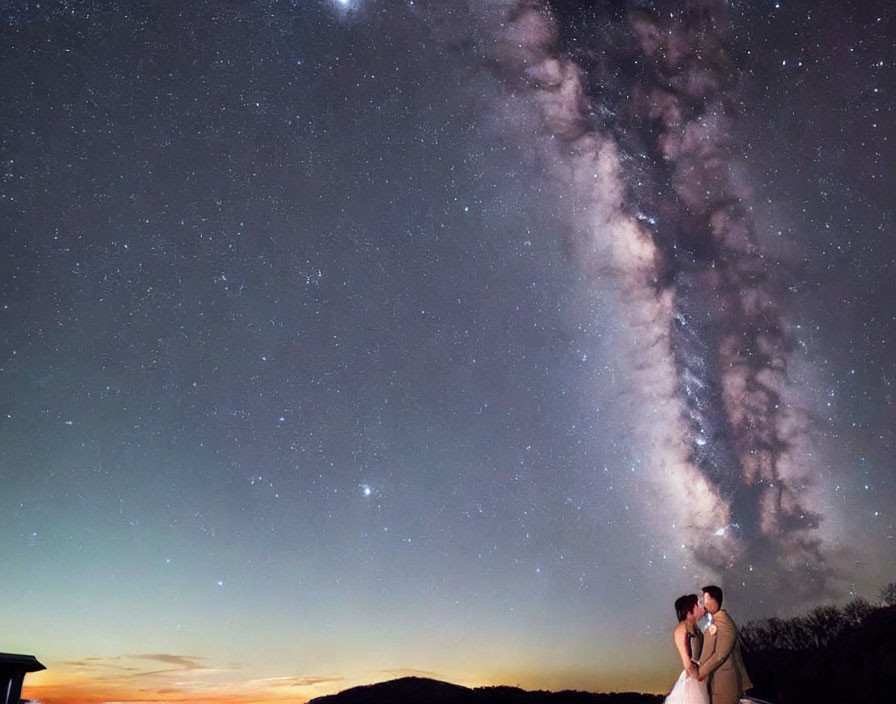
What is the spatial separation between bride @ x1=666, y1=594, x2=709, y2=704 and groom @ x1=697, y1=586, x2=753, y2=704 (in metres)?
0.09

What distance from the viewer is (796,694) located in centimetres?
2425

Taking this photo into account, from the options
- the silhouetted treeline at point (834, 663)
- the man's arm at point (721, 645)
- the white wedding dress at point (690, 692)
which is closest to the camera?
the man's arm at point (721, 645)

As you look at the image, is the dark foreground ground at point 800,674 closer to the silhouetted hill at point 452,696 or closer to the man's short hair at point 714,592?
the silhouetted hill at point 452,696

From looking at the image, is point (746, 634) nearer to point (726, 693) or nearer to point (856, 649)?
point (856, 649)

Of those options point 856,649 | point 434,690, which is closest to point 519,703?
point 434,690

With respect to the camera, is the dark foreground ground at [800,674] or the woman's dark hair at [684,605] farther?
the dark foreground ground at [800,674]

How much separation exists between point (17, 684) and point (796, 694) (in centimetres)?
2623

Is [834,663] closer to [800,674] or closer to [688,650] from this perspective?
[800,674]

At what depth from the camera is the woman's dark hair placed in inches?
222

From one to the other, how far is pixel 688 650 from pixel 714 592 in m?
0.60

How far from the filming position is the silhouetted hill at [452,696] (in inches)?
1088

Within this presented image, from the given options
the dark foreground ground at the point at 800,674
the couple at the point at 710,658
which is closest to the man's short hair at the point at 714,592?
the couple at the point at 710,658

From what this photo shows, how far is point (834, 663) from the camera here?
24.0 metres

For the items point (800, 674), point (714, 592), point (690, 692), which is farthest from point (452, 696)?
point (714, 592)
